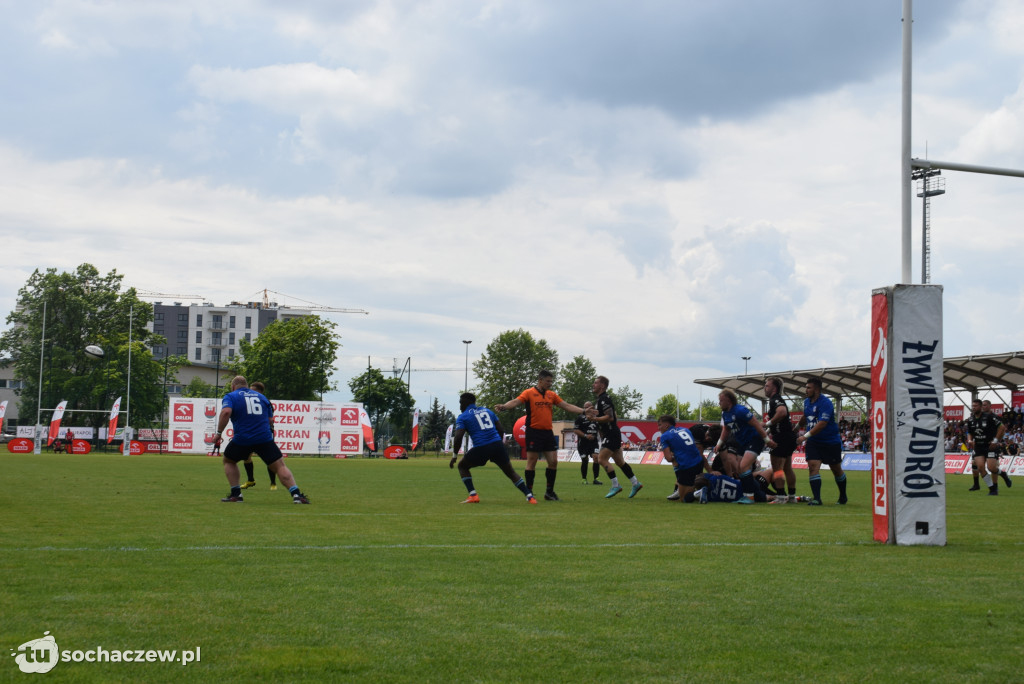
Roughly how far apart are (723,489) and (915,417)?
22.0 feet

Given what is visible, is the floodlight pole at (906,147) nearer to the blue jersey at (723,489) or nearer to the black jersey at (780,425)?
the black jersey at (780,425)

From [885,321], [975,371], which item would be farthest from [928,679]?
[975,371]

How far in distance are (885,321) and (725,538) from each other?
2.61m

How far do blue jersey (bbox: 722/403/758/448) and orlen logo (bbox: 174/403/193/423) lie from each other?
138ft

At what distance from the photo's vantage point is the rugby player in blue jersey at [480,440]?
1382 centimetres

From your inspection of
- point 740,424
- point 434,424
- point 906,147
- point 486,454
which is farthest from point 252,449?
point 434,424

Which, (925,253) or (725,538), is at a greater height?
(925,253)

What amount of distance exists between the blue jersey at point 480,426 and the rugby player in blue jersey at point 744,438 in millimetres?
3852

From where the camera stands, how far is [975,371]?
129ft

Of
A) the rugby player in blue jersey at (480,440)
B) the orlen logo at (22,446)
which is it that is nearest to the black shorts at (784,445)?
the rugby player in blue jersey at (480,440)

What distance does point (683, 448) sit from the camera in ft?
50.0

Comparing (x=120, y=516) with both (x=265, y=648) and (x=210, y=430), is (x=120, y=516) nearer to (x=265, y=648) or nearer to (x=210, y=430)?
(x=265, y=648)

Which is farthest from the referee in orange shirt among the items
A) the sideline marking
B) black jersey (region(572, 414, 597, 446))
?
black jersey (region(572, 414, 597, 446))

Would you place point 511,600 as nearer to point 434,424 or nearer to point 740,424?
point 740,424
